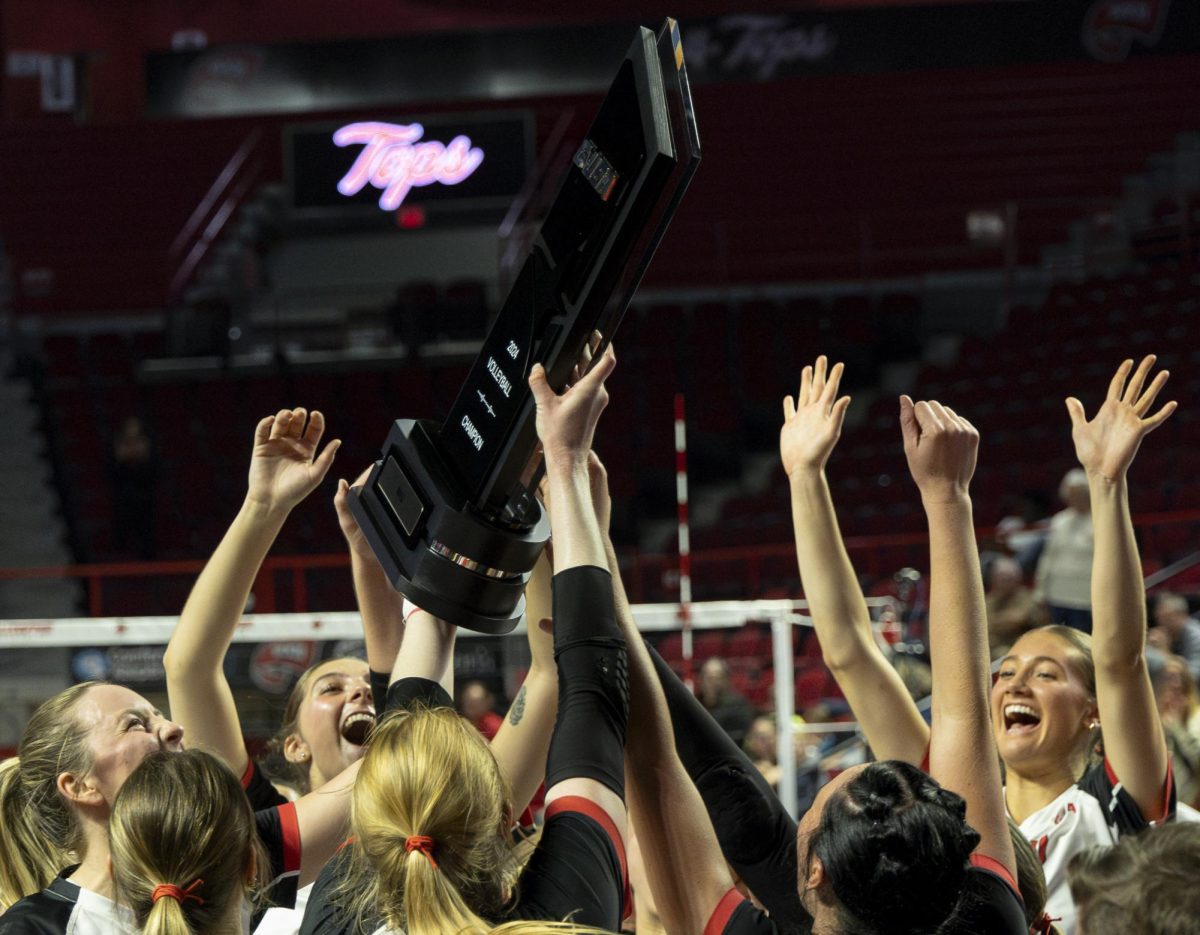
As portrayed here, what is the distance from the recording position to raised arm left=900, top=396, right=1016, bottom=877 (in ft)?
6.34

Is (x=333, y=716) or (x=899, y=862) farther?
(x=333, y=716)

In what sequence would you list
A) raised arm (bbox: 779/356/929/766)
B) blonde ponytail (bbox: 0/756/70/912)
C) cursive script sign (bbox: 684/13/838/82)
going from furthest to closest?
cursive script sign (bbox: 684/13/838/82) < raised arm (bbox: 779/356/929/766) < blonde ponytail (bbox: 0/756/70/912)

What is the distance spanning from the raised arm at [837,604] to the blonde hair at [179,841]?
38.1 inches

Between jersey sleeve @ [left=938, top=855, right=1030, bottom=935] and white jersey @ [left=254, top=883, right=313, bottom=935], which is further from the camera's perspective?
white jersey @ [left=254, top=883, right=313, bottom=935]

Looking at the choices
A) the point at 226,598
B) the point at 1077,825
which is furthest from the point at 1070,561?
the point at 226,598

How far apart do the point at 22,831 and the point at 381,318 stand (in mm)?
11733

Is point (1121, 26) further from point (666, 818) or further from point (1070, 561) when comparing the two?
point (666, 818)

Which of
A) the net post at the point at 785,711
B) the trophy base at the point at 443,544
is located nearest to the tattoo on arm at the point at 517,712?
the trophy base at the point at 443,544

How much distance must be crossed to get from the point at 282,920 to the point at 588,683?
1023 millimetres

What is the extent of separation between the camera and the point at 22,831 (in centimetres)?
227

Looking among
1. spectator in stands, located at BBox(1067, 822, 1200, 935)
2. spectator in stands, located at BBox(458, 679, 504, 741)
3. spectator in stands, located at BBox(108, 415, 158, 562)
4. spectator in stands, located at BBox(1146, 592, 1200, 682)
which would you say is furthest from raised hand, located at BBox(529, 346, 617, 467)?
spectator in stands, located at BBox(108, 415, 158, 562)

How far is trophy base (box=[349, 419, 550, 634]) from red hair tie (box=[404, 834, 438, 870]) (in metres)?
0.50

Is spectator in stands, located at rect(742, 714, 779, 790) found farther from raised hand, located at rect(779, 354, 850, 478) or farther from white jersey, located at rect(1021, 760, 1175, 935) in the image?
raised hand, located at rect(779, 354, 850, 478)

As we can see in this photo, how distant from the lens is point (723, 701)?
279 inches
